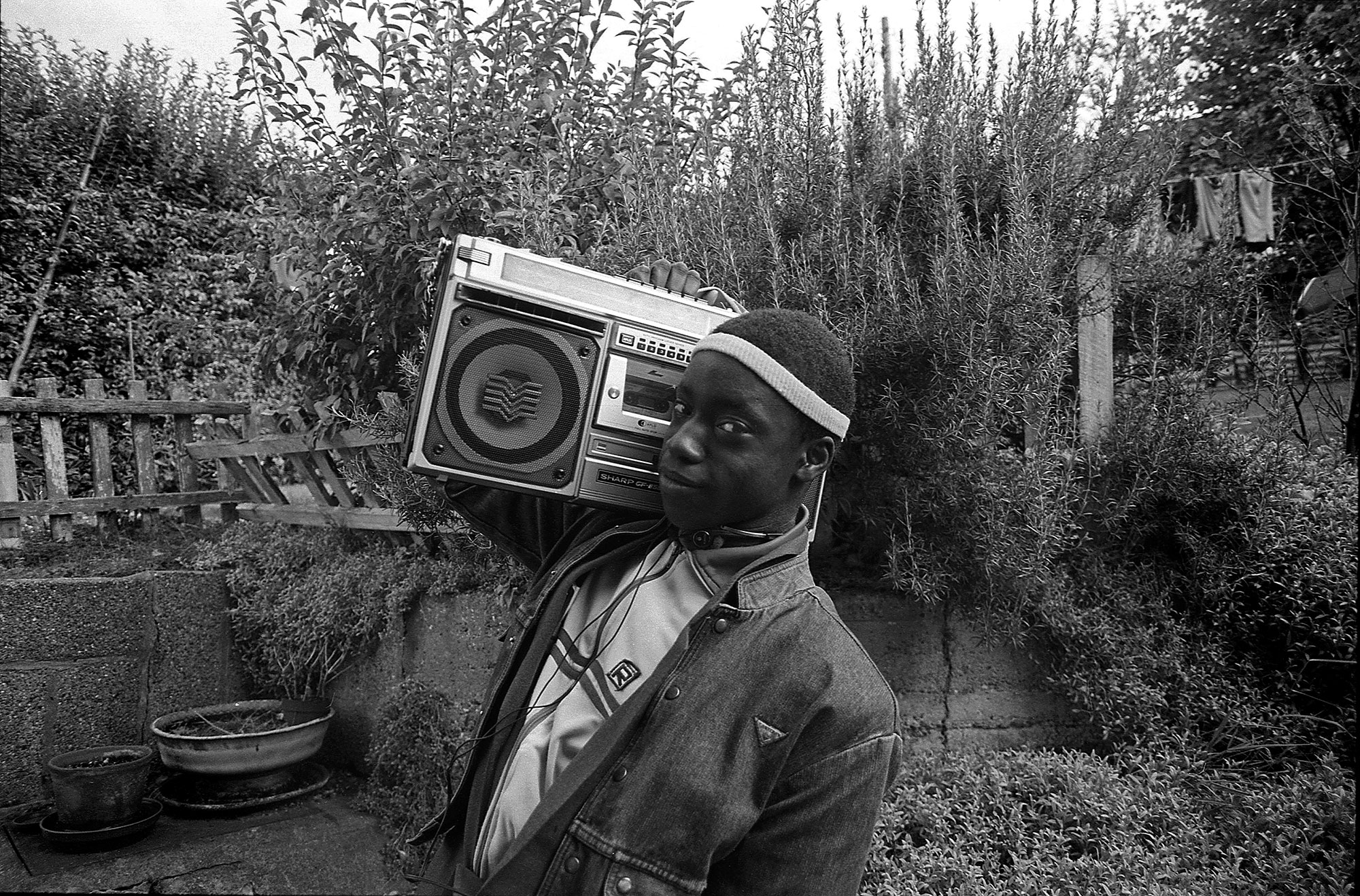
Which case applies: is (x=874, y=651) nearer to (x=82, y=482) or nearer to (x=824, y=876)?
(x=824, y=876)

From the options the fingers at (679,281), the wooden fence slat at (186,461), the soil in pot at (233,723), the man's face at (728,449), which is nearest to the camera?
the man's face at (728,449)

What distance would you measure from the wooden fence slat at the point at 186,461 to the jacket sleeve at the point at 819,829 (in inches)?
197

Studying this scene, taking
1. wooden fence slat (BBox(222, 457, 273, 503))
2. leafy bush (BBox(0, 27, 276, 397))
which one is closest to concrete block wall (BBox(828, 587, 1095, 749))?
wooden fence slat (BBox(222, 457, 273, 503))

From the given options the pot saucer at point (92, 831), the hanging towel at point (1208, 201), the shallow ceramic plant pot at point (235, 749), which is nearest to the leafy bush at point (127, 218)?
the shallow ceramic plant pot at point (235, 749)

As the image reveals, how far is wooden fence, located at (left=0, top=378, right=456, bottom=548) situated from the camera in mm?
4176

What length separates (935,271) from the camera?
93.0 inches

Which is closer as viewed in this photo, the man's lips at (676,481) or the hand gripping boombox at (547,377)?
the man's lips at (676,481)

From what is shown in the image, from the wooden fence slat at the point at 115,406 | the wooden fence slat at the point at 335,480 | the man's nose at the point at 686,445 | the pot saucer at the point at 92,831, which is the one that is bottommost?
the pot saucer at the point at 92,831

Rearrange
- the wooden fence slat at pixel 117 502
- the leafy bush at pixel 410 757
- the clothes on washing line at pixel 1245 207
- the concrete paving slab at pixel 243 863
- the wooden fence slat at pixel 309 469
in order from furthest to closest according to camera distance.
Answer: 1. the clothes on washing line at pixel 1245 207
2. the wooden fence slat at pixel 117 502
3. the wooden fence slat at pixel 309 469
4. the leafy bush at pixel 410 757
5. the concrete paving slab at pixel 243 863

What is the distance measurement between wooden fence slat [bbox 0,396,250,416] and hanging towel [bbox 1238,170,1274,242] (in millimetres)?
6066

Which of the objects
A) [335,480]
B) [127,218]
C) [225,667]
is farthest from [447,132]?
[127,218]

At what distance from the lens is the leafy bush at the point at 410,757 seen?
10.4 ft

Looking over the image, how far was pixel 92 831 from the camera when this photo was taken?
127 inches

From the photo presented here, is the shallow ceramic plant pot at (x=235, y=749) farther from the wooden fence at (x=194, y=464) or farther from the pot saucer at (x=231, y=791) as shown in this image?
the wooden fence at (x=194, y=464)
